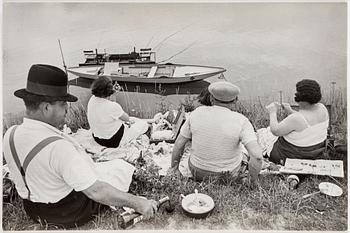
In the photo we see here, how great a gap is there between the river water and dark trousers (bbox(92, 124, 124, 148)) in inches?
15.7

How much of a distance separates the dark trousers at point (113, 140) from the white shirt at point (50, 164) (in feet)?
2.82

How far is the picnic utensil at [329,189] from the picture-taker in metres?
2.50

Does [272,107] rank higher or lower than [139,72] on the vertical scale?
lower

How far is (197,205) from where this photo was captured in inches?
94.7

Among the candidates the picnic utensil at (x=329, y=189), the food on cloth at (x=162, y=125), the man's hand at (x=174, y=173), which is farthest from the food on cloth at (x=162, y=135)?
the picnic utensil at (x=329, y=189)

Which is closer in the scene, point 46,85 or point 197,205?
point 46,85

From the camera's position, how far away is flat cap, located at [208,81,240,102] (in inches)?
95.7

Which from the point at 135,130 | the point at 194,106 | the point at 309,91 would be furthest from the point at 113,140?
the point at 309,91

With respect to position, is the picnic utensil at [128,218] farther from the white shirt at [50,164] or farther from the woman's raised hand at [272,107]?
the woman's raised hand at [272,107]

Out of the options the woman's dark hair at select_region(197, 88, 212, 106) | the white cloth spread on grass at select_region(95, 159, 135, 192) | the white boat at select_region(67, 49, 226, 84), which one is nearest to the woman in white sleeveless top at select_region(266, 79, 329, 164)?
the woman's dark hair at select_region(197, 88, 212, 106)

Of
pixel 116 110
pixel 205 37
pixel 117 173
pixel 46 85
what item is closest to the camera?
pixel 46 85

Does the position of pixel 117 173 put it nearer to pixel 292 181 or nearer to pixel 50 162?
pixel 50 162

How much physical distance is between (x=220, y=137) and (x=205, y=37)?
757mm

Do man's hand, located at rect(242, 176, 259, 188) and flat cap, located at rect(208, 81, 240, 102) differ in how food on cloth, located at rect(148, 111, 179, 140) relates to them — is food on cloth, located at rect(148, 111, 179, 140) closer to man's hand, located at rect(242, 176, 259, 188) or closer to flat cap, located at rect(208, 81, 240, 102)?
flat cap, located at rect(208, 81, 240, 102)
